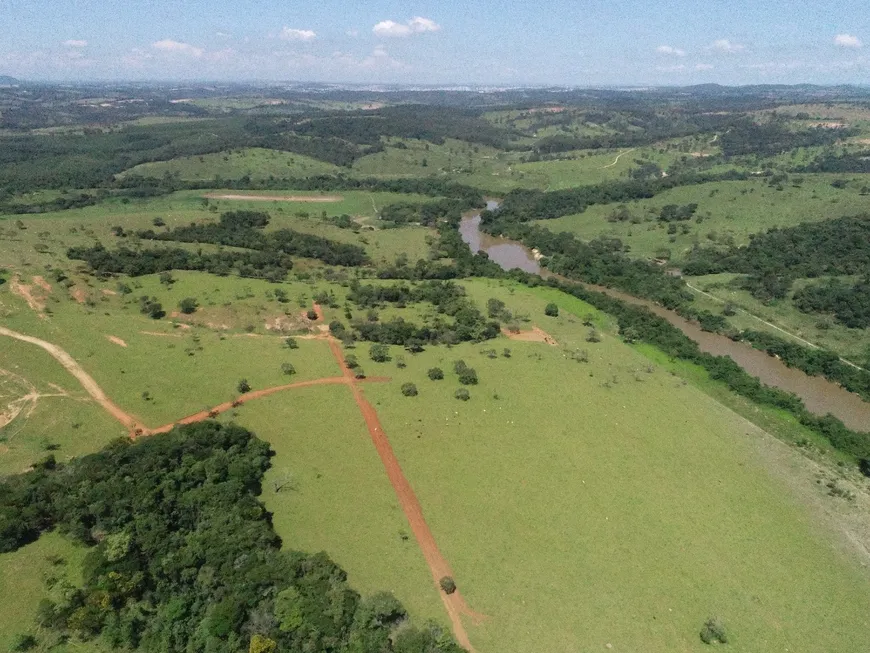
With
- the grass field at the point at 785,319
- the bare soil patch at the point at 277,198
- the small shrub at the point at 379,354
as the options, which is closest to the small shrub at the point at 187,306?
the small shrub at the point at 379,354

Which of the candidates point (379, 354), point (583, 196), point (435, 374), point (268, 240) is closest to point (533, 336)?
point (435, 374)

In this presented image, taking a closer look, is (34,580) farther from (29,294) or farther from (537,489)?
(29,294)

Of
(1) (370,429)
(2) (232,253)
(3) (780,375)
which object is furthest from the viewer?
(2) (232,253)

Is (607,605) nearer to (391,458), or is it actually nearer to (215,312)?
(391,458)

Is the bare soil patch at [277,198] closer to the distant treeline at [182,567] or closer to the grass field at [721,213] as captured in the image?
the grass field at [721,213]

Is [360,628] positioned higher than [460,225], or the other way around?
[360,628]

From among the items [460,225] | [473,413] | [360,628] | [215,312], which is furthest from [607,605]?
[460,225]
